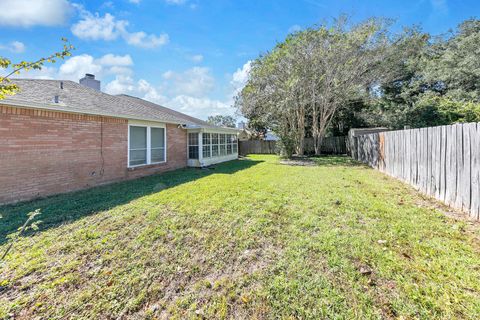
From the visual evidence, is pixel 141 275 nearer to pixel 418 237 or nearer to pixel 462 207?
pixel 418 237

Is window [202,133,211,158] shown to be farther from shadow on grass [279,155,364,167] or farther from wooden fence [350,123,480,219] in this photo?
wooden fence [350,123,480,219]

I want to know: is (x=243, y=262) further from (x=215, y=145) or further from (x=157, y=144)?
(x=215, y=145)

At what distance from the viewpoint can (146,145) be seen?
9492mm

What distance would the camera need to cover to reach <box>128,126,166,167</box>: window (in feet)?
28.9

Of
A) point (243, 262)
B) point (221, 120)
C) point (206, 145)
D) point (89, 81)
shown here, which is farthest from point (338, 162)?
point (221, 120)

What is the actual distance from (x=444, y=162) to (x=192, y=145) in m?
10.7

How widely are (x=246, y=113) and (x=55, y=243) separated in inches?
632

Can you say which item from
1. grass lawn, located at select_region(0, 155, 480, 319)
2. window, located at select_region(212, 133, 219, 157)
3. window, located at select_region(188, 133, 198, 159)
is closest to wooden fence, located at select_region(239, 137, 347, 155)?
window, located at select_region(212, 133, 219, 157)

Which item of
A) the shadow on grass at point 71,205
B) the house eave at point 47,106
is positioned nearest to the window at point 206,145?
the house eave at point 47,106

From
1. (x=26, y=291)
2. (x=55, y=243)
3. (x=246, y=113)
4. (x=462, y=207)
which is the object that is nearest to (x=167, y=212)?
(x=55, y=243)

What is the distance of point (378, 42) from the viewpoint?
46.7 ft

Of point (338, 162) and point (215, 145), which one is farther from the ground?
point (215, 145)

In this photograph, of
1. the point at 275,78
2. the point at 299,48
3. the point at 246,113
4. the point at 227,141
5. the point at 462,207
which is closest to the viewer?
the point at 462,207

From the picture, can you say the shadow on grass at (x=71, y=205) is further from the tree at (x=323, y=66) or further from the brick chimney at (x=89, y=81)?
the tree at (x=323, y=66)
